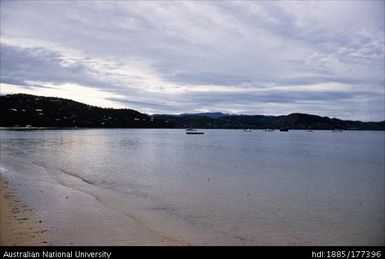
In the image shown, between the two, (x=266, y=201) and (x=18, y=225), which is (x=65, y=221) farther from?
(x=266, y=201)

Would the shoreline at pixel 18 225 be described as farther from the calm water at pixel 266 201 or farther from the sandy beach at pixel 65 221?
the calm water at pixel 266 201

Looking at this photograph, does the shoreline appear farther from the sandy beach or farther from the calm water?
the calm water

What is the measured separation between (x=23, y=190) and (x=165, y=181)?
12.1 m

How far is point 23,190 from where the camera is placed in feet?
73.0

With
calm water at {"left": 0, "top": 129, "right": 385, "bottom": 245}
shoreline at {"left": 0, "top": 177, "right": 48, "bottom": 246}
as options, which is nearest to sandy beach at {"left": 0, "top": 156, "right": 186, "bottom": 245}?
shoreline at {"left": 0, "top": 177, "right": 48, "bottom": 246}

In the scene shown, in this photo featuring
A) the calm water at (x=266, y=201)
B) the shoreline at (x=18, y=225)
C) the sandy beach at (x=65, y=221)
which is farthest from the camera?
the calm water at (x=266, y=201)

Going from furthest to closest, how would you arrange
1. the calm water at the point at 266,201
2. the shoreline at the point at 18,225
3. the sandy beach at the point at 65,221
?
1. the calm water at the point at 266,201
2. the sandy beach at the point at 65,221
3. the shoreline at the point at 18,225

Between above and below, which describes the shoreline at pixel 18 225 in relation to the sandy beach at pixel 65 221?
above

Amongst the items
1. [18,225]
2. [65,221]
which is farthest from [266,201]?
[18,225]

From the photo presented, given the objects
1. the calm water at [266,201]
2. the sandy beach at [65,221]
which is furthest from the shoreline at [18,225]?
the calm water at [266,201]

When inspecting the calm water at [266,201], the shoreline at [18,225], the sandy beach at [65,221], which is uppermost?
the shoreline at [18,225]

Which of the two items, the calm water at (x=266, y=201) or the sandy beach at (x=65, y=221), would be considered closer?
the sandy beach at (x=65, y=221)
